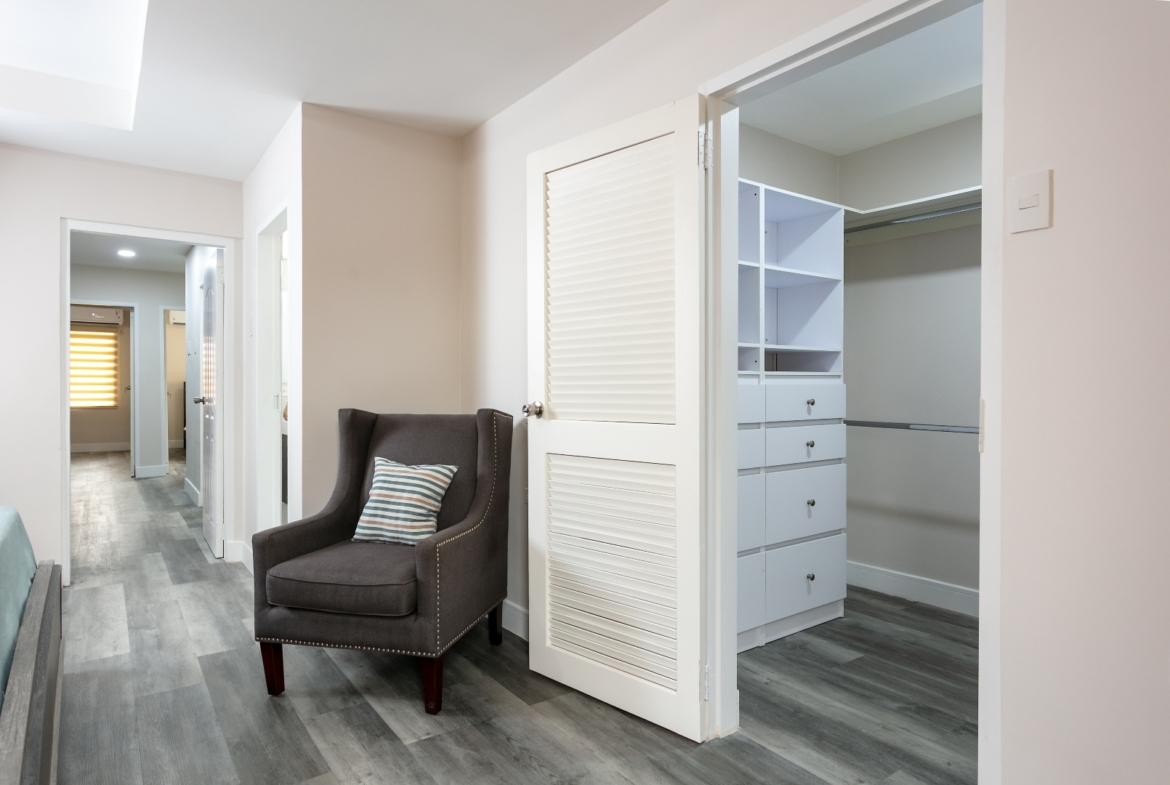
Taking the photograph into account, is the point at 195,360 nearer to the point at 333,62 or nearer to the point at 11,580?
the point at 333,62

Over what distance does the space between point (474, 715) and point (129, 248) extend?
637cm

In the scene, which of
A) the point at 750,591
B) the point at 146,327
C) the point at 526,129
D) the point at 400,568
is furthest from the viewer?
the point at 146,327

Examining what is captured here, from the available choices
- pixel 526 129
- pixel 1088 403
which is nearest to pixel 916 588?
pixel 1088 403

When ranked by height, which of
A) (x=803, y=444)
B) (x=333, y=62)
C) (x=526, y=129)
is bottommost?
(x=803, y=444)

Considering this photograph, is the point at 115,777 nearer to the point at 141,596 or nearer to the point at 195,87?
the point at 141,596

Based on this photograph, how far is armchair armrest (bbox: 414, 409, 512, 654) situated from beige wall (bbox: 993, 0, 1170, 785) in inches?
62.5

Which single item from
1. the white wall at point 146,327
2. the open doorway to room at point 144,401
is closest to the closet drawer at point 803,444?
the open doorway to room at point 144,401

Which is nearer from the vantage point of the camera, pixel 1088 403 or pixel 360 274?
pixel 1088 403

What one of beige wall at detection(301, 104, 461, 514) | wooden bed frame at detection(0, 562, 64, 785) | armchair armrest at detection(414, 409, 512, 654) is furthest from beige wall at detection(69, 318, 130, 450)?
armchair armrest at detection(414, 409, 512, 654)

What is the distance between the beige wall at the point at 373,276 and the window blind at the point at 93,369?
8.50m

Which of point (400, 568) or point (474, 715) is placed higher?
point (400, 568)

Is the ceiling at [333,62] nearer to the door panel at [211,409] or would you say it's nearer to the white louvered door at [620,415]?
the white louvered door at [620,415]

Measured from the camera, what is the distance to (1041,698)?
1.28 metres

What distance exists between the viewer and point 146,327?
7.89 metres
